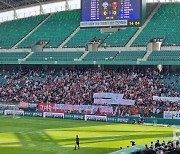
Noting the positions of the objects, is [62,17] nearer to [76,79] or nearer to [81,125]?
[76,79]

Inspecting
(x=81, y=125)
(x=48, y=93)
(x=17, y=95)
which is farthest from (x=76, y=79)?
(x=81, y=125)

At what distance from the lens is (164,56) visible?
2377 inches

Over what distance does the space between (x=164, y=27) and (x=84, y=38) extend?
42.0 feet

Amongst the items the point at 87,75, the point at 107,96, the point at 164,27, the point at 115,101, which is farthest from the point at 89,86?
the point at 164,27

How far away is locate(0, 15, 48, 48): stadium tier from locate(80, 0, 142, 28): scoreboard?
101ft

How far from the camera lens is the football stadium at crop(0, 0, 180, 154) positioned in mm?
41438

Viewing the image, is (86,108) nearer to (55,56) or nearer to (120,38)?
(55,56)

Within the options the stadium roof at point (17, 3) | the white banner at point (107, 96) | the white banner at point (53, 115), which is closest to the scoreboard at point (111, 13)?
the white banner at point (107, 96)

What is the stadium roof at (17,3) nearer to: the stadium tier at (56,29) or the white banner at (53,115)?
the stadium tier at (56,29)

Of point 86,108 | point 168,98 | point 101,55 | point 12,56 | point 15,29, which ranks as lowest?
point 86,108

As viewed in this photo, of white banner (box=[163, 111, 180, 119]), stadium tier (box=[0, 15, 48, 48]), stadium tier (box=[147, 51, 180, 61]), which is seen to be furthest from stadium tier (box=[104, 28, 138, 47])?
white banner (box=[163, 111, 180, 119])

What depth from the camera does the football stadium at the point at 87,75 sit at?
1631 inches

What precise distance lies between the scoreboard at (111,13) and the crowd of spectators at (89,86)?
427 inches

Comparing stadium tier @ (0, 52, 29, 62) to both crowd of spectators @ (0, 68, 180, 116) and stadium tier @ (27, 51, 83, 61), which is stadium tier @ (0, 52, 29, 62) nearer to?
stadium tier @ (27, 51, 83, 61)
